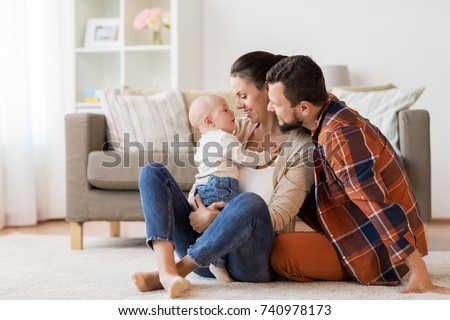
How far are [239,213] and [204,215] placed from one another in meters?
0.16

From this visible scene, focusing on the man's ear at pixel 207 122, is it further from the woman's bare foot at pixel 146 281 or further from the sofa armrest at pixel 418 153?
the sofa armrest at pixel 418 153

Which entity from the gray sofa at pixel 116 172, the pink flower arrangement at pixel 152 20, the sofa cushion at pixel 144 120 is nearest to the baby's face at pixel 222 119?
the gray sofa at pixel 116 172

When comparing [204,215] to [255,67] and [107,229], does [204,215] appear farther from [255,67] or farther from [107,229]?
[107,229]

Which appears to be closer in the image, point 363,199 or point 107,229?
point 363,199

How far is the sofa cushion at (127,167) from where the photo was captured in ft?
10.7

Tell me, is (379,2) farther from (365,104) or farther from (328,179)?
(328,179)

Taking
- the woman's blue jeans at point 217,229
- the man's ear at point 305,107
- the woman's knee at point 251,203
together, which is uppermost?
the man's ear at point 305,107

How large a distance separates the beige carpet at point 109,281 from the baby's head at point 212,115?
50 centimetres

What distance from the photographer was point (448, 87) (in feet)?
16.2

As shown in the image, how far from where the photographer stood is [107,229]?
4387mm

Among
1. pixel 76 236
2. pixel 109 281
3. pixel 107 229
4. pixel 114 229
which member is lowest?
pixel 107 229

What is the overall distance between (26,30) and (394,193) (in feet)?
11.3

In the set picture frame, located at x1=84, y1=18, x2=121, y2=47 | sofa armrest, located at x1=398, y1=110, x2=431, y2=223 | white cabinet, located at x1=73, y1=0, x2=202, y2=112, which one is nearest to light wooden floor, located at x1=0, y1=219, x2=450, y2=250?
sofa armrest, located at x1=398, y1=110, x2=431, y2=223

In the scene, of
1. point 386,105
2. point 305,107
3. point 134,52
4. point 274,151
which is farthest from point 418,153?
point 134,52
